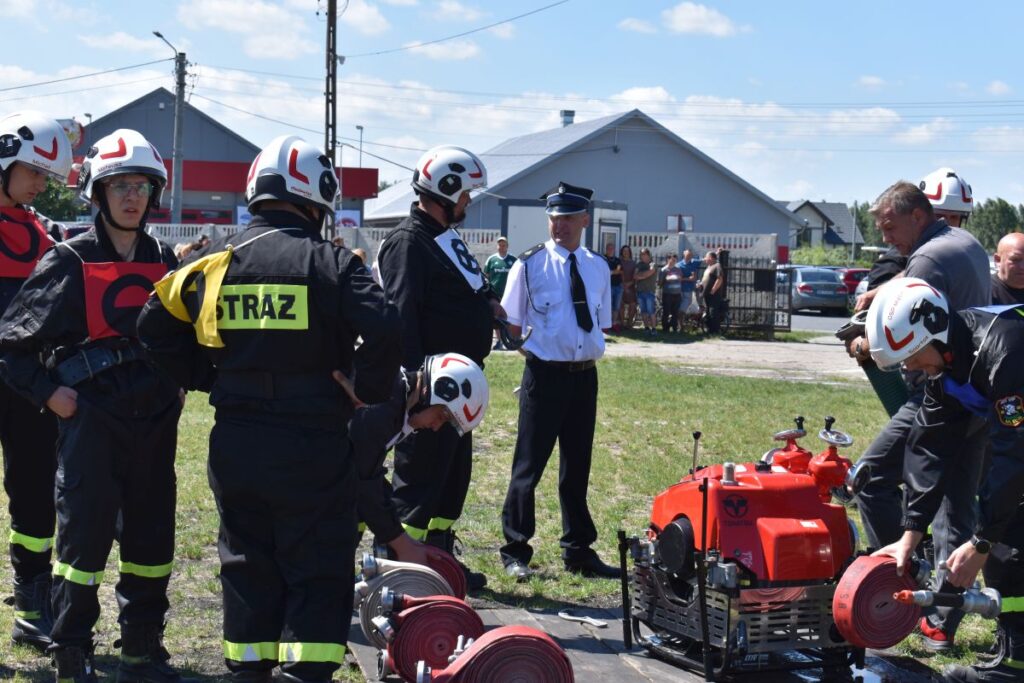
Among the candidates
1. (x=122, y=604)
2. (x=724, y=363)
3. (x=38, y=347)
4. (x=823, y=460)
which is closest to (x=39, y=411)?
(x=38, y=347)

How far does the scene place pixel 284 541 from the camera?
419 cm

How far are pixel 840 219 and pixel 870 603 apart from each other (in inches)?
4530

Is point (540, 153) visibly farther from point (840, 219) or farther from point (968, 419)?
point (840, 219)

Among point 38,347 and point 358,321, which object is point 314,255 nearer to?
point 358,321

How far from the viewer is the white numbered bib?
6.40 metres

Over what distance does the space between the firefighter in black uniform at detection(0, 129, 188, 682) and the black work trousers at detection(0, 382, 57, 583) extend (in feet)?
2.23

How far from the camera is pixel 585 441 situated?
7531 mm

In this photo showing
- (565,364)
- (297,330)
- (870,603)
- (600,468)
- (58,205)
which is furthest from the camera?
(58,205)

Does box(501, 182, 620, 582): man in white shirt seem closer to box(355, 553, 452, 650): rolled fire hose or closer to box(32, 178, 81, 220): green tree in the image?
box(355, 553, 452, 650): rolled fire hose

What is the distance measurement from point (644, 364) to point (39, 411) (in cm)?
1480

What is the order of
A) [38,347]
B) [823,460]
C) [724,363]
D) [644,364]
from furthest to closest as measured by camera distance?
[724,363]
[644,364]
[823,460]
[38,347]

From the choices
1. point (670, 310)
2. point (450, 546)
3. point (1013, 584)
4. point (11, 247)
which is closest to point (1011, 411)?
point (1013, 584)

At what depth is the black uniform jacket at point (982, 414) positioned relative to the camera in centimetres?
486

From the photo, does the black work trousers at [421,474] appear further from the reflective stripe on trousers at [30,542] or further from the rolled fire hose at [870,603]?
the rolled fire hose at [870,603]
